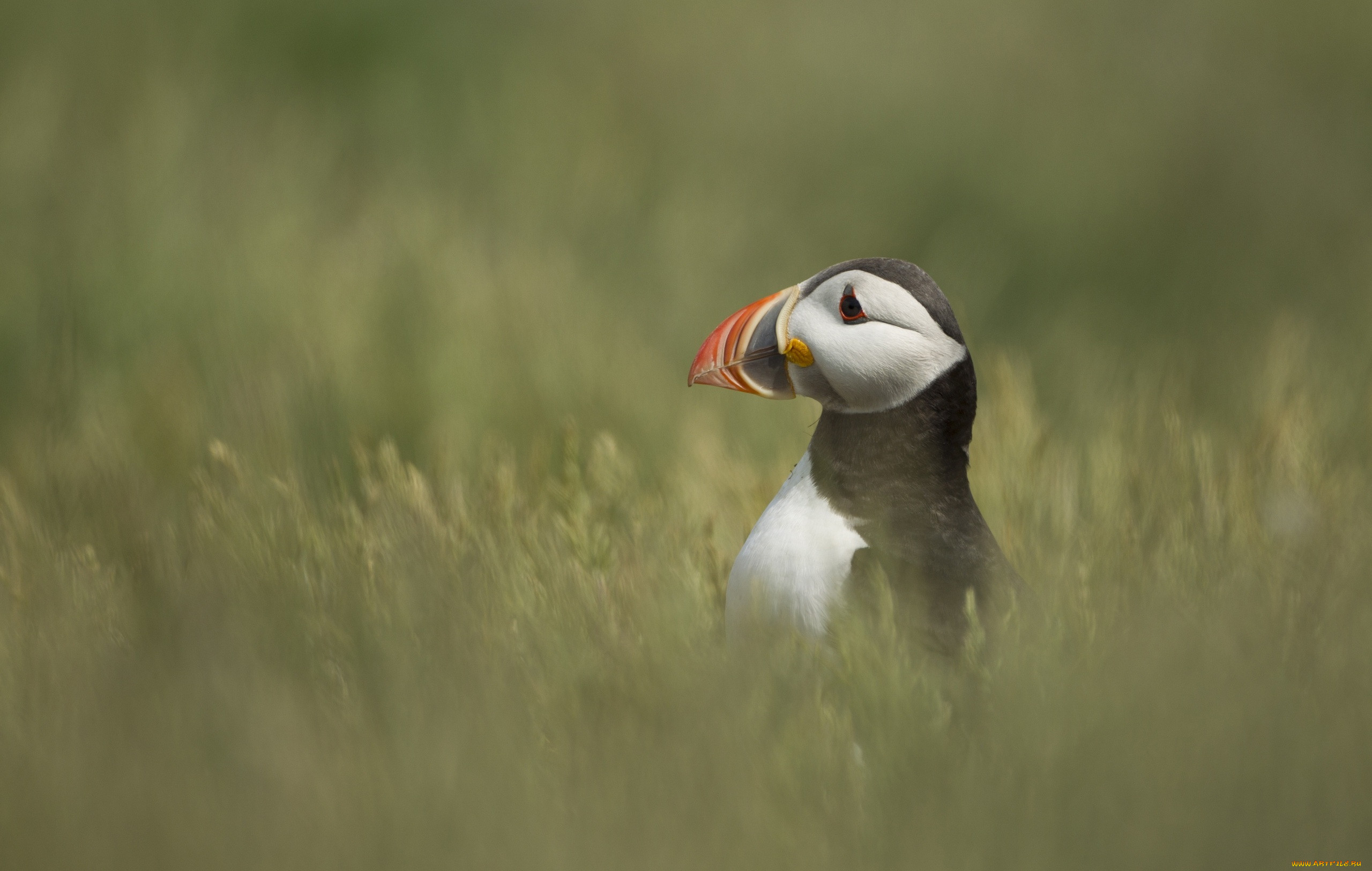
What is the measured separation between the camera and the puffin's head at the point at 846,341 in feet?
5.54

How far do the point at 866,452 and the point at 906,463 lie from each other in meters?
0.06

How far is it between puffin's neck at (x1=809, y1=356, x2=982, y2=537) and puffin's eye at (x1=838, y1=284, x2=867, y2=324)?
0.16 m

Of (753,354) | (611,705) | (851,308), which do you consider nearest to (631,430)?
(753,354)

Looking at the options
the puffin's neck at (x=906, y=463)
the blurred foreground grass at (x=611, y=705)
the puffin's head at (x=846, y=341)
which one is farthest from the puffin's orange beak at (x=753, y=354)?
the blurred foreground grass at (x=611, y=705)

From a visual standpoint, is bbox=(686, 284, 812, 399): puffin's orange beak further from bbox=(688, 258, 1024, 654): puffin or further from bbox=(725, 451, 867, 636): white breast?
bbox=(725, 451, 867, 636): white breast

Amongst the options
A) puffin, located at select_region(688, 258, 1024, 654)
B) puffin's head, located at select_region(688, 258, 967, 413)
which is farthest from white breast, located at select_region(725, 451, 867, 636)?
puffin's head, located at select_region(688, 258, 967, 413)

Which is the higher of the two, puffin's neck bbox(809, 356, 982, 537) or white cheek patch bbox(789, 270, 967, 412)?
white cheek patch bbox(789, 270, 967, 412)

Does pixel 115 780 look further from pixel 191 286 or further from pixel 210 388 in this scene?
pixel 191 286

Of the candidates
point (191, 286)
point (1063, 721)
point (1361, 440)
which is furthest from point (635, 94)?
point (1063, 721)

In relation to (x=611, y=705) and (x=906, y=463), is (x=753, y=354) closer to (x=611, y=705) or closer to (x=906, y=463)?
(x=906, y=463)

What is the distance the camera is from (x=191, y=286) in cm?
321

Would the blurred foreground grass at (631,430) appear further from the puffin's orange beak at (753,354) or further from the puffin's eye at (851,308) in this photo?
the puffin's eye at (851,308)

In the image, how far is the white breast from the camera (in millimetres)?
1625

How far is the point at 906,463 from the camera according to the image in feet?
5.79
